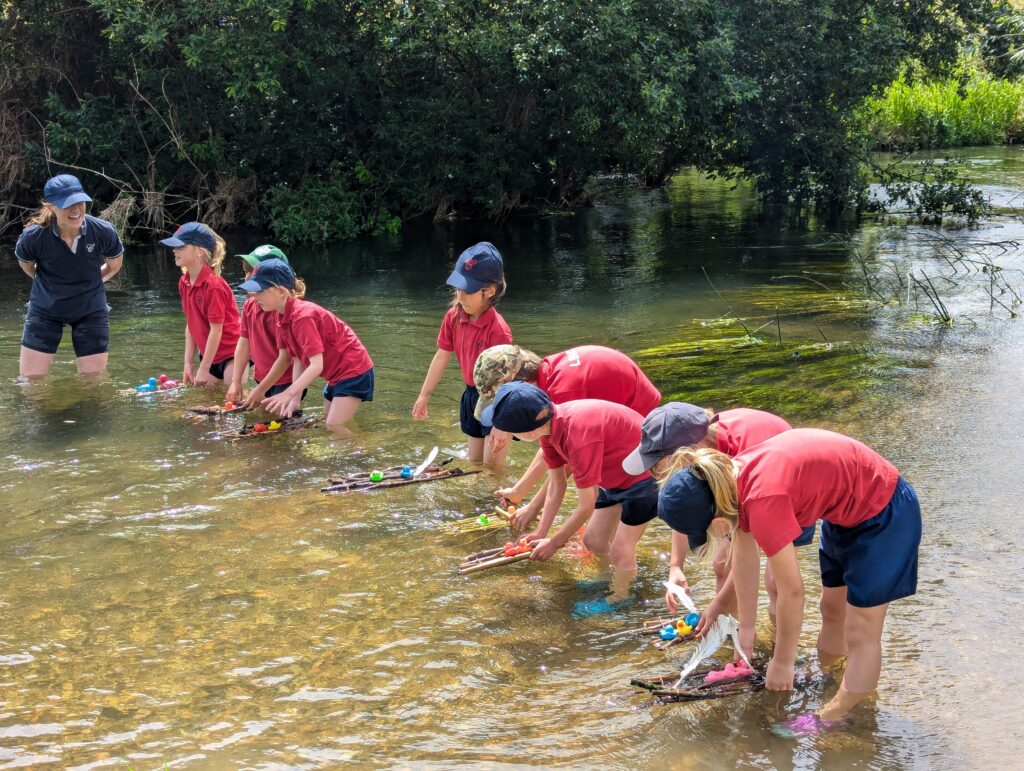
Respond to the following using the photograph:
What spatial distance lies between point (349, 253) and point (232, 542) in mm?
11642

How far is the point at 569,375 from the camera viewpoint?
18.0 ft

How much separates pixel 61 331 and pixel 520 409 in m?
5.61

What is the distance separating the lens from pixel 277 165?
18.4 metres

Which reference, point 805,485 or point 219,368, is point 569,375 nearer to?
point 805,485

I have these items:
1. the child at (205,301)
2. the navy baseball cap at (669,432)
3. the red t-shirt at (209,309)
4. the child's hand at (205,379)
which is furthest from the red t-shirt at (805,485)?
the child's hand at (205,379)

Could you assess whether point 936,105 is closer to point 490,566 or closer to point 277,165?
point 277,165

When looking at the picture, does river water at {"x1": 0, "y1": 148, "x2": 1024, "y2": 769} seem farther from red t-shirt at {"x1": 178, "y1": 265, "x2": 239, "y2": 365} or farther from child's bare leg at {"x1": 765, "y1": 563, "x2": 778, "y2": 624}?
red t-shirt at {"x1": 178, "y1": 265, "x2": 239, "y2": 365}

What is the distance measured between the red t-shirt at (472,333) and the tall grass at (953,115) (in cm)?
2135

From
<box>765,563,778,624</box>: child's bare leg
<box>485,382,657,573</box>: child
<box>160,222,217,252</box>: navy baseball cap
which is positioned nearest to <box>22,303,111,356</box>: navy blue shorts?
<box>160,222,217,252</box>: navy baseball cap

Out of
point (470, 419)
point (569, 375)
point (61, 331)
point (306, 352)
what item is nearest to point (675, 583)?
point (569, 375)

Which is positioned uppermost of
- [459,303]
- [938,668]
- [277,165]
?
[277,165]

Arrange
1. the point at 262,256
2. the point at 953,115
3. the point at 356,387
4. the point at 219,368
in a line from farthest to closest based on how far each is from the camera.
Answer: the point at 953,115 → the point at 219,368 → the point at 356,387 → the point at 262,256

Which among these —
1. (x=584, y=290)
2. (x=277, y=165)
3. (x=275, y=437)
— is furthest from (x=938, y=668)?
(x=277, y=165)

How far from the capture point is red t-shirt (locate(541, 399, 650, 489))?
497 centimetres
